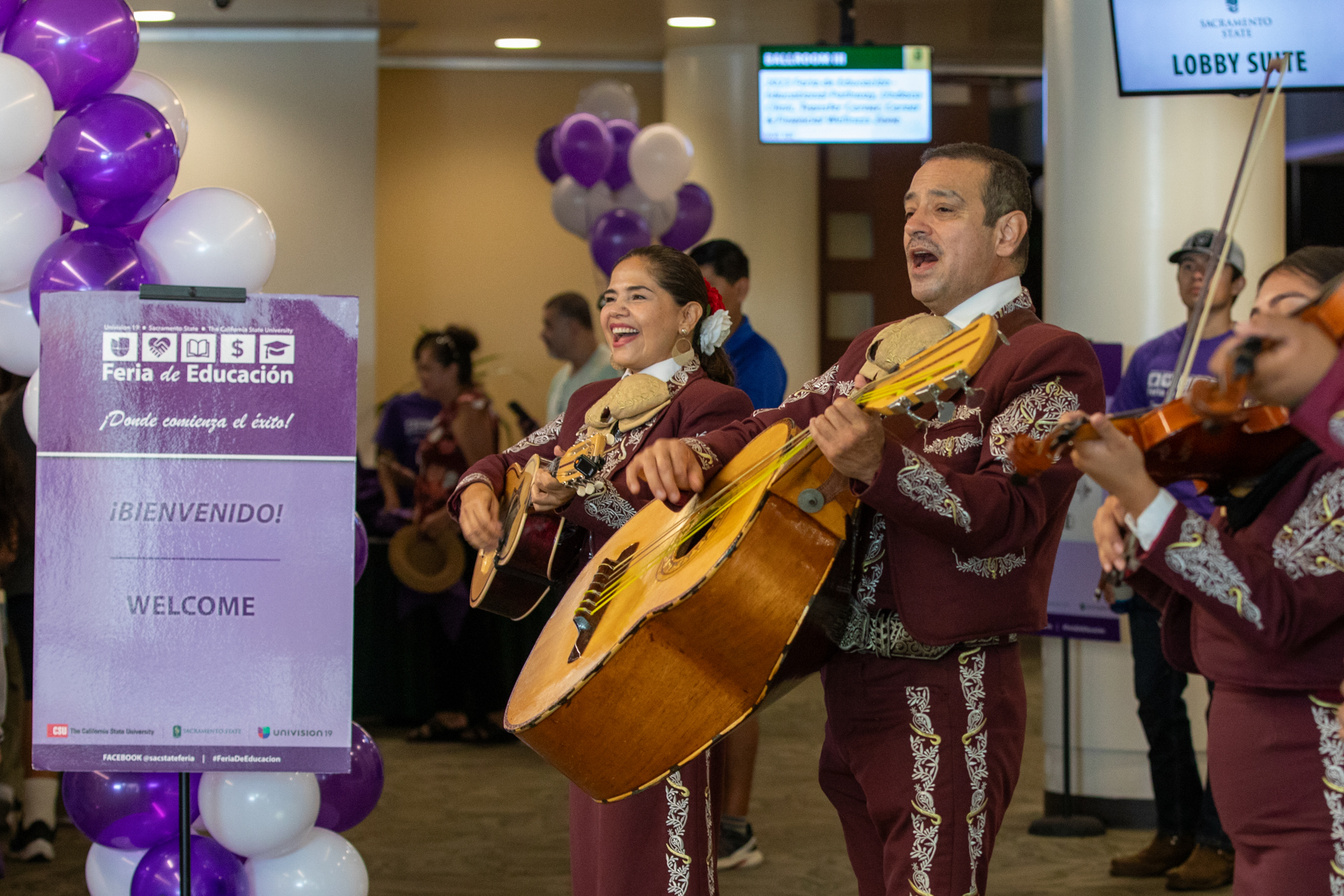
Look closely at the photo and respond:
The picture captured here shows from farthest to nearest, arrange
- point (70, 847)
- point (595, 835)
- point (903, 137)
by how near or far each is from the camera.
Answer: point (903, 137)
point (70, 847)
point (595, 835)

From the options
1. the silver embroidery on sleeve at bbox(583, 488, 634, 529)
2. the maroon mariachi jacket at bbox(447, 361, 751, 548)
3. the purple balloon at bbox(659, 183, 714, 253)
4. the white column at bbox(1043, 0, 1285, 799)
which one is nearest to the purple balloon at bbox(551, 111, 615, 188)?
the purple balloon at bbox(659, 183, 714, 253)

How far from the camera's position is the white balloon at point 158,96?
3000mm

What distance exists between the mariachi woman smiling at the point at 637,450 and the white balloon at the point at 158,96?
1.03m

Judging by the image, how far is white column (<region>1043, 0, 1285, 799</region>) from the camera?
4363 mm

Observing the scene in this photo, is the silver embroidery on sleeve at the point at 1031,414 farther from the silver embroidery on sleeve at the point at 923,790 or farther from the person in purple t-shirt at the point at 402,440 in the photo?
the person in purple t-shirt at the point at 402,440

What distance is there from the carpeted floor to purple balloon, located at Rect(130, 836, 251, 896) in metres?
1.14

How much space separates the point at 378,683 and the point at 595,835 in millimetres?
3724

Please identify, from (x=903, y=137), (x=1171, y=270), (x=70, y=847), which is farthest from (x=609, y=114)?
(x=70, y=847)

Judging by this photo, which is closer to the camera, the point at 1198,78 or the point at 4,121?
the point at 4,121

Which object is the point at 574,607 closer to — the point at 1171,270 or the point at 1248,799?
the point at 1248,799

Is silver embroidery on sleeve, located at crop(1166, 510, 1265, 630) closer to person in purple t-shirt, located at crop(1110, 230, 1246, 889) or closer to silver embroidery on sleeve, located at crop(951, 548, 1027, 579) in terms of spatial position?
silver embroidery on sleeve, located at crop(951, 548, 1027, 579)

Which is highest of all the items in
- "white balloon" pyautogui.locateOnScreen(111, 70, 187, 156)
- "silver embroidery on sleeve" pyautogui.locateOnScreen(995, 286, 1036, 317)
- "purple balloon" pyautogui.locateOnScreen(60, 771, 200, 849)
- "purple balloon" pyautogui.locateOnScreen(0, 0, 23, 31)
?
"purple balloon" pyautogui.locateOnScreen(0, 0, 23, 31)

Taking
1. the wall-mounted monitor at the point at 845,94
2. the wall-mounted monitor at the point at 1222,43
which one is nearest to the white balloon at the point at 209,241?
the wall-mounted monitor at the point at 1222,43

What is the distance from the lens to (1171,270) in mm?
4359
